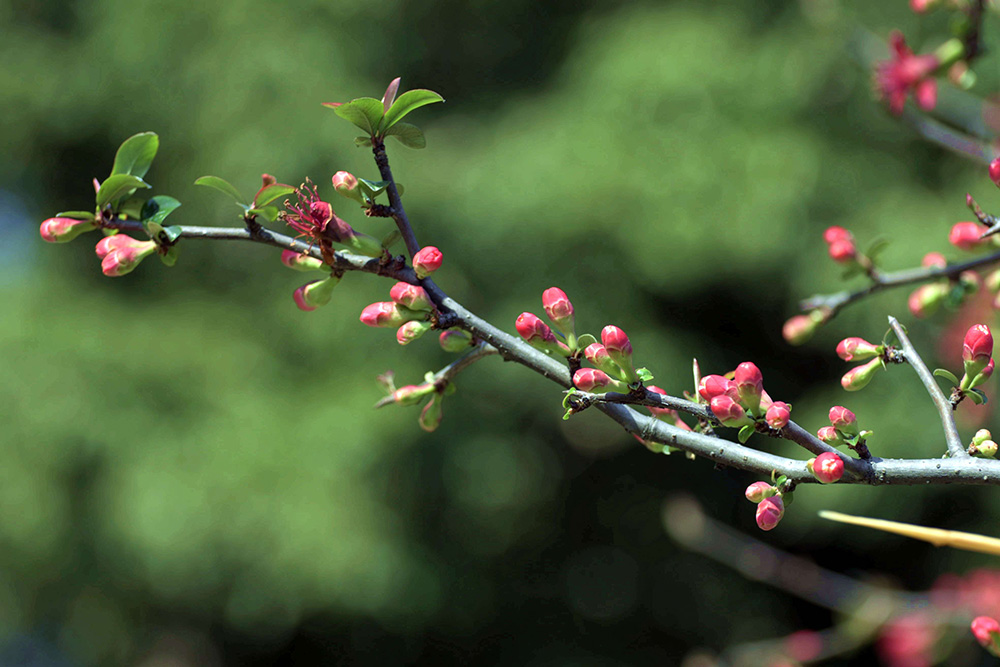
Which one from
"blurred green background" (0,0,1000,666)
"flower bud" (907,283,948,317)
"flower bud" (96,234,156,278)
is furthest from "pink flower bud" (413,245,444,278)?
"blurred green background" (0,0,1000,666)

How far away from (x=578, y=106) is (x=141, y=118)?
5.28 feet

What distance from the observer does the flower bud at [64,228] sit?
0.42 m

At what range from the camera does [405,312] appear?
0.41 m

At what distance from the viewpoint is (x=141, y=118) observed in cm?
289

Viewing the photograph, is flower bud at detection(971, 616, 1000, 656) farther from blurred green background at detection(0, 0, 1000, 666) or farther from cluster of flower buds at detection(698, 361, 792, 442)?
blurred green background at detection(0, 0, 1000, 666)

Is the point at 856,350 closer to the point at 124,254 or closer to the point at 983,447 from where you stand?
the point at 983,447

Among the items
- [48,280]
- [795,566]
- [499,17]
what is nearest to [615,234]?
[795,566]

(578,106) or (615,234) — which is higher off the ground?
(578,106)

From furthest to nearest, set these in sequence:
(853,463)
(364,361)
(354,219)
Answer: (364,361) → (354,219) → (853,463)

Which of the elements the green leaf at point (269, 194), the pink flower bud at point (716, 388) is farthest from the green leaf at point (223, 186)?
the pink flower bud at point (716, 388)

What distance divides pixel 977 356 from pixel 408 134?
322 millimetres

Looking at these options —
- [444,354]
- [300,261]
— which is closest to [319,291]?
[300,261]

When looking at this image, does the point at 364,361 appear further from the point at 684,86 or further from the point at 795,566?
the point at 795,566

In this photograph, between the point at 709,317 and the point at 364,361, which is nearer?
the point at 364,361
